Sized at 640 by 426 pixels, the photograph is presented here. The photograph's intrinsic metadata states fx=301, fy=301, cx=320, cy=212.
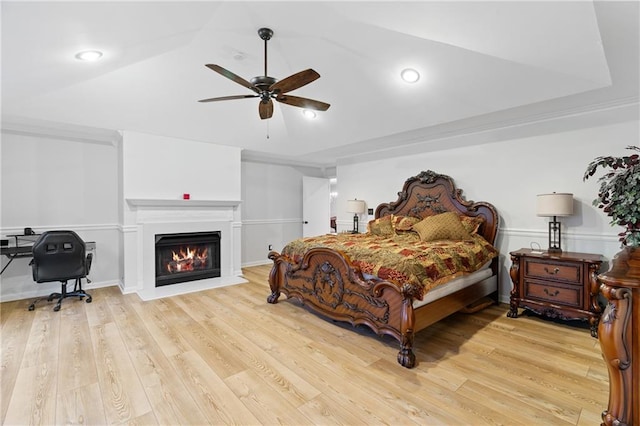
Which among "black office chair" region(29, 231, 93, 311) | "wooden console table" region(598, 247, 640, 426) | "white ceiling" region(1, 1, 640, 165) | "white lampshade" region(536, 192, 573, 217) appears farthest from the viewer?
"black office chair" region(29, 231, 93, 311)

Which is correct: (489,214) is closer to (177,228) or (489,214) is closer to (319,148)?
(319,148)

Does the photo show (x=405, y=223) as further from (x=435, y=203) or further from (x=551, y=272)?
(x=551, y=272)

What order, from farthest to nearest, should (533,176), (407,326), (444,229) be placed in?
(444,229) < (533,176) < (407,326)

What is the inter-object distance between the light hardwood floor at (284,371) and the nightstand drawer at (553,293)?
0.93 ft

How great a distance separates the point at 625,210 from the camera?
2412 mm

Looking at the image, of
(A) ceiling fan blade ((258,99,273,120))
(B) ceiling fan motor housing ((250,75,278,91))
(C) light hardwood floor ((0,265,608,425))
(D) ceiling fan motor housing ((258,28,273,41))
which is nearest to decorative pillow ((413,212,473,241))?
(C) light hardwood floor ((0,265,608,425))

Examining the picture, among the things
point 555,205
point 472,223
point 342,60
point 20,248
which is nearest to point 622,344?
point 555,205

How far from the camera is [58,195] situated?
450 cm

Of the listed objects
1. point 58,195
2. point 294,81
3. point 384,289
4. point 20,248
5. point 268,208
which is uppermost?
point 294,81

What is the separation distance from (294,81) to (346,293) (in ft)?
6.73

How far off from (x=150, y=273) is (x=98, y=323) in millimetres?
1358

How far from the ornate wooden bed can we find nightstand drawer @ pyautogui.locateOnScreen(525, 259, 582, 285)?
570 mm

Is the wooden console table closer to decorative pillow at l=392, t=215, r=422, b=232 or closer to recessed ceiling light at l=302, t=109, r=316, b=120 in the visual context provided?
decorative pillow at l=392, t=215, r=422, b=232

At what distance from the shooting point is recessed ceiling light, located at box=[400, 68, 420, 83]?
10.4 feet
